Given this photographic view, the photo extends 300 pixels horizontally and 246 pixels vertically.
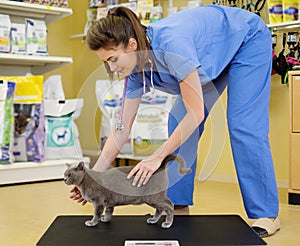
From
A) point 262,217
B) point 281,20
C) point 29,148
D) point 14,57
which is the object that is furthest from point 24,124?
point 262,217

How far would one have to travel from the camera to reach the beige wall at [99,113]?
5.34 feet

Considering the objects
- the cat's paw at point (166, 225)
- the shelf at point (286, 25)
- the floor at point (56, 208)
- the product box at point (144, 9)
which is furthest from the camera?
the product box at point (144, 9)

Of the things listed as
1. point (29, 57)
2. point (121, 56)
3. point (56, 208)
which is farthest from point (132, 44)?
point (29, 57)

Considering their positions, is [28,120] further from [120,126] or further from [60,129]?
[120,126]

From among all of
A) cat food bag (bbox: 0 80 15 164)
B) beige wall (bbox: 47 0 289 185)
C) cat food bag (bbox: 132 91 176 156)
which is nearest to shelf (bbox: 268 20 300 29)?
beige wall (bbox: 47 0 289 185)

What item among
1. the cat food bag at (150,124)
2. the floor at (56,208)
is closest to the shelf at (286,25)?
the floor at (56,208)

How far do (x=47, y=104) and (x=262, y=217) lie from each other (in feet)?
5.96

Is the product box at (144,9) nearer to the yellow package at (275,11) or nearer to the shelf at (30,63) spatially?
the shelf at (30,63)

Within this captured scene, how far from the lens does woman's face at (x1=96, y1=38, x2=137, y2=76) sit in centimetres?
138

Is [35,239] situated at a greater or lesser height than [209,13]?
lesser

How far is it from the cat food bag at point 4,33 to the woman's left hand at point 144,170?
6.08 feet

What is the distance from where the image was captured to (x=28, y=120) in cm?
296

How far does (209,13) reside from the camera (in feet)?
5.27

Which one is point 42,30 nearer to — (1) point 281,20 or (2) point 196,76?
(1) point 281,20
